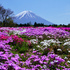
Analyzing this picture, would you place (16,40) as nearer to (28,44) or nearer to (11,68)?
(28,44)

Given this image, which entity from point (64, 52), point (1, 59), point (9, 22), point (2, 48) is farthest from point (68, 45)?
point (9, 22)

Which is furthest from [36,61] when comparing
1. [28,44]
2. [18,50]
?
[28,44]

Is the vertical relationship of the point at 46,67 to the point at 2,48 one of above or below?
below

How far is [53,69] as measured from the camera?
14.6 feet

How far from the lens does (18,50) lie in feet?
23.4

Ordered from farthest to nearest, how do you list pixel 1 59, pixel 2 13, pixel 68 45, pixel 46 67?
pixel 2 13 → pixel 68 45 → pixel 46 67 → pixel 1 59

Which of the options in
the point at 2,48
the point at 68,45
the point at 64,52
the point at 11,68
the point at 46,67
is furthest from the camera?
the point at 68,45

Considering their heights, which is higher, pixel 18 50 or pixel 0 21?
pixel 0 21

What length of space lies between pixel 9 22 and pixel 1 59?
41838mm

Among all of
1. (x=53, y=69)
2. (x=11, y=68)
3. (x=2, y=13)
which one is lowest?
(x=53, y=69)

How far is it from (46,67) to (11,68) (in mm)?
1410

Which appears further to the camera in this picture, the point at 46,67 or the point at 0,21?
the point at 0,21

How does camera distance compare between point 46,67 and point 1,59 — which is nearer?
point 1,59

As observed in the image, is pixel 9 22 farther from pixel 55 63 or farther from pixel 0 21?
pixel 55 63
